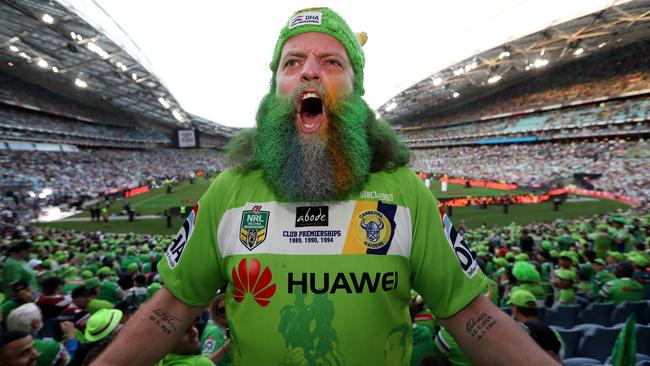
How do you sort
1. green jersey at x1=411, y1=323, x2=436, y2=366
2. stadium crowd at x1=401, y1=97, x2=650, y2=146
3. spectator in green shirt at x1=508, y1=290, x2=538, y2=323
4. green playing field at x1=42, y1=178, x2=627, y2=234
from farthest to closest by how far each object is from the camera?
1. stadium crowd at x1=401, y1=97, x2=650, y2=146
2. green playing field at x1=42, y1=178, x2=627, y2=234
3. spectator in green shirt at x1=508, y1=290, x2=538, y2=323
4. green jersey at x1=411, y1=323, x2=436, y2=366

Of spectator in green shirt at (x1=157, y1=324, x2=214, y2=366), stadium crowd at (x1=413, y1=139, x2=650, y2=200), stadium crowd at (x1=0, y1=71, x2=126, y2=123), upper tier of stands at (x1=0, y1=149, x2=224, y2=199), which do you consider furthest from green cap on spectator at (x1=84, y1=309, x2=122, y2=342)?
stadium crowd at (x1=0, y1=71, x2=126, y2=123)

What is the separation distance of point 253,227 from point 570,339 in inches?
211

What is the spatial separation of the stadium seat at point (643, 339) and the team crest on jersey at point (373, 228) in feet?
18.1

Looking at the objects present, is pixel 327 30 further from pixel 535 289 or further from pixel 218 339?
pixel 535 289

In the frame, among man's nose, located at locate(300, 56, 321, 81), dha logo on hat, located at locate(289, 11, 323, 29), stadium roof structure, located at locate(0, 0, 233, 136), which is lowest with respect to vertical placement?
man's nose, located at locate(300, 56, 321, 81)

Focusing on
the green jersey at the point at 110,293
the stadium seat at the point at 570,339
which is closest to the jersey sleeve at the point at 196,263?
the stadium seat at the point at 570,339

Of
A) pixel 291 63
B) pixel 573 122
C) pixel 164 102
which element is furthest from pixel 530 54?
pixel 291 63

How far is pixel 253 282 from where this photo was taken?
56.9 inches

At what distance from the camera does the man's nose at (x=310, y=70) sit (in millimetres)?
1767

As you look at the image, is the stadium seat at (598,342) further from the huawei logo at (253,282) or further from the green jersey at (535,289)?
the huawei logo at (253,282)

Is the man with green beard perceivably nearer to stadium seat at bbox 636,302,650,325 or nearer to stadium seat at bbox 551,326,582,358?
stadium seat at bbox 551,326,582,358

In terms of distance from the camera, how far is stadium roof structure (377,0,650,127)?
37.7 meters

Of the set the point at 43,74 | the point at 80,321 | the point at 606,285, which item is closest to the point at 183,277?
the point at 80,321

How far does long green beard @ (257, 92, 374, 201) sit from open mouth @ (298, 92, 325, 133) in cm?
4
